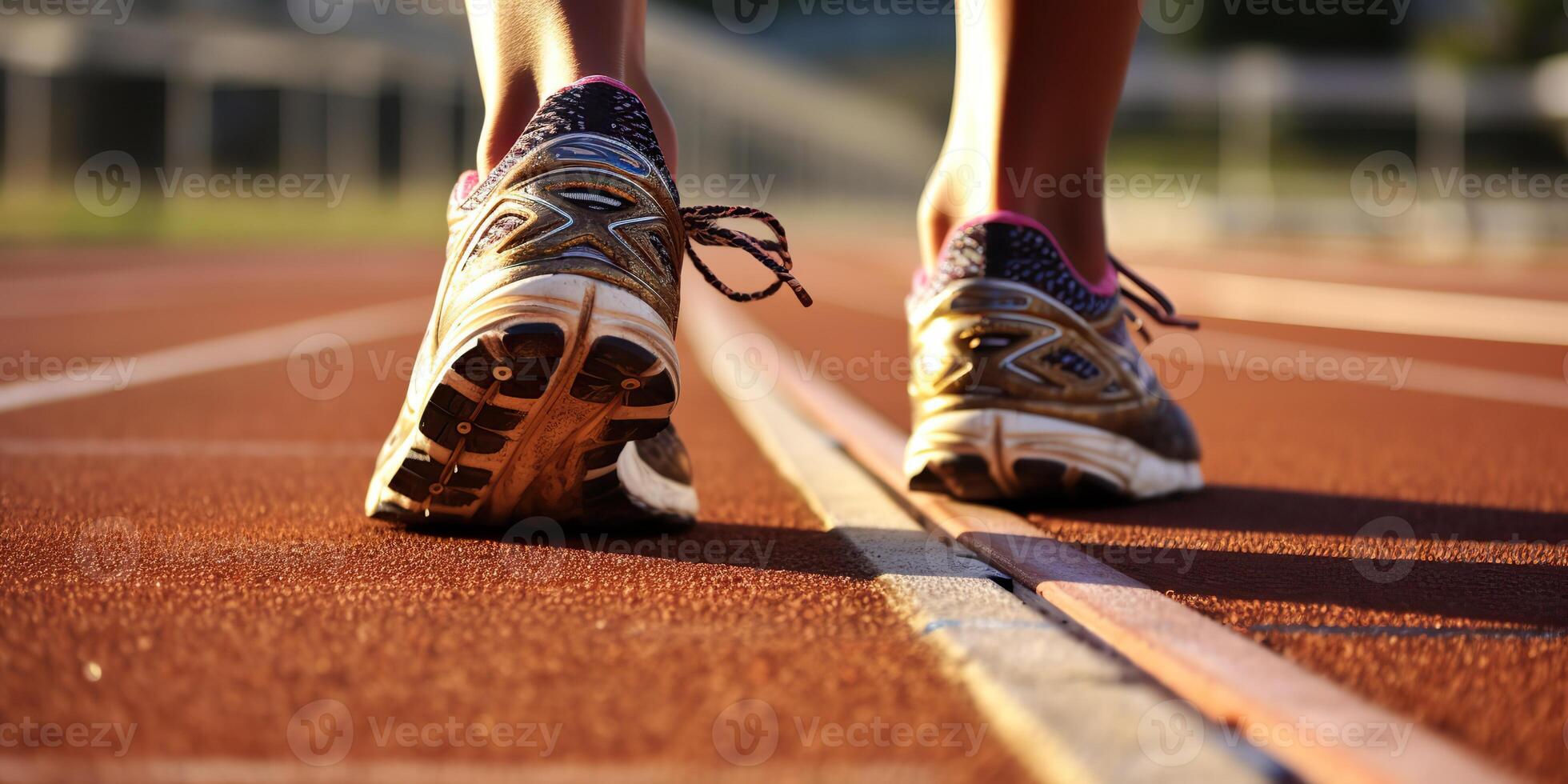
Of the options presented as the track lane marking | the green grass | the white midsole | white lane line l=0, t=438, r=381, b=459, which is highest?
the white midsole

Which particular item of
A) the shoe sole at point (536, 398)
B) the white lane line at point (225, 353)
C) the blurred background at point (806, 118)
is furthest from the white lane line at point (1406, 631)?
the blurred background at point (806, 118)

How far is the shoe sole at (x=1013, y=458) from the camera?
1.77 metres

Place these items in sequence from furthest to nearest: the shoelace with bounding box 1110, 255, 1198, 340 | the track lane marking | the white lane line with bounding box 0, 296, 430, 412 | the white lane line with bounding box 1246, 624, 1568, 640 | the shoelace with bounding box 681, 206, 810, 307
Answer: the track lane marking, the white lane line with bounding box 0, 296, 430, 412, the shoelace with bounding box 1110, 255, 1198, 340, the shoelace with bounding box 681, 206, 810, 307, the white lane line with bounding box 1246, 624, 1568, 640

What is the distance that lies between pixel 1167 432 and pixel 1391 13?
213 ft

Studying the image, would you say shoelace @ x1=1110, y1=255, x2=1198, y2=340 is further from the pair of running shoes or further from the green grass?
the green grass

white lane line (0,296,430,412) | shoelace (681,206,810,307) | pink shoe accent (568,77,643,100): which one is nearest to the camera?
pink shoe accent (568,77,643,100)

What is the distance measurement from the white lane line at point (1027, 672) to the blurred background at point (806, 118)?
54.7ft

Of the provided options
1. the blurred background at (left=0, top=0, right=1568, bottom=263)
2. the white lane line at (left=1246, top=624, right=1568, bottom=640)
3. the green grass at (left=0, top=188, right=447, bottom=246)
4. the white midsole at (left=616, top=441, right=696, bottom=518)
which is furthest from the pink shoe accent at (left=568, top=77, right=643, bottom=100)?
the blurred background at (left=0, top=0, right=1568, bottom=263)

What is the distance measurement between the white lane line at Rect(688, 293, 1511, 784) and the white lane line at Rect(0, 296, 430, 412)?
234 centimetres

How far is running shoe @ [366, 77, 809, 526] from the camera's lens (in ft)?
4.37

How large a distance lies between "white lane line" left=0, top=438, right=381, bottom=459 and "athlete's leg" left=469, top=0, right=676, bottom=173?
3.18 ft

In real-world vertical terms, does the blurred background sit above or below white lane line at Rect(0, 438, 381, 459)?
below

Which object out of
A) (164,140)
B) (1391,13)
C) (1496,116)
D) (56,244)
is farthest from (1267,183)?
(56,244)

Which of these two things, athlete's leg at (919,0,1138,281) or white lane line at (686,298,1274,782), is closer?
white lane line at (686,298,1274,782)
